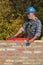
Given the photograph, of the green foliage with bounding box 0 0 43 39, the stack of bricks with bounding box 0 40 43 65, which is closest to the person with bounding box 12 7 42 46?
the stack of bricks with bounding box 0 40 43 65

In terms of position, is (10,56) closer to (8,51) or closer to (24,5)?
(8,51)

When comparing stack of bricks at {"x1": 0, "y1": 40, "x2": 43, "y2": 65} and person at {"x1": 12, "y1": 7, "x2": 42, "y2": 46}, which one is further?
stack of bricks at {"x1": 0, "y1": 40, "x2": 43, "y2": 65}

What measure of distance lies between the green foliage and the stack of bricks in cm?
175

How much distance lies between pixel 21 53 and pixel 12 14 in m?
2.63

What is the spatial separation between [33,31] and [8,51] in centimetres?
84

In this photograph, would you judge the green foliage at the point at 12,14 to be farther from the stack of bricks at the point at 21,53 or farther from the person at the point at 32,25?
the person at the point at 32,25

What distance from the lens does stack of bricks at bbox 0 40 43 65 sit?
25.7ft

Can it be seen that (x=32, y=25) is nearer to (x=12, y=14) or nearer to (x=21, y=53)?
(x=21, y=53)

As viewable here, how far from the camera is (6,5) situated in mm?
10414

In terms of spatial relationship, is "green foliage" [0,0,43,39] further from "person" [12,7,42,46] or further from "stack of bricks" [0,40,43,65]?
"person" [12,7,42,46]

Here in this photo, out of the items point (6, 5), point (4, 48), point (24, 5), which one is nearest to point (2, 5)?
point (6, 5)

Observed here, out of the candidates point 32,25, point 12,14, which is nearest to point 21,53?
point 32,25

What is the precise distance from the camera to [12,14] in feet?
33.5

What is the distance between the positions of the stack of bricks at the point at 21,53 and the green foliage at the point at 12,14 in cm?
175
